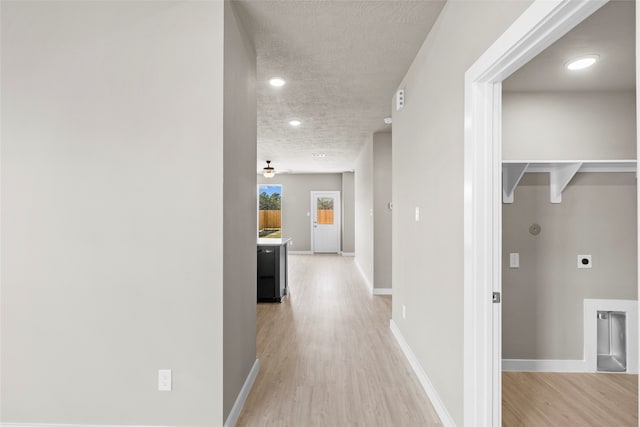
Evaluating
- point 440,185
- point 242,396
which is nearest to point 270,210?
point 242,396

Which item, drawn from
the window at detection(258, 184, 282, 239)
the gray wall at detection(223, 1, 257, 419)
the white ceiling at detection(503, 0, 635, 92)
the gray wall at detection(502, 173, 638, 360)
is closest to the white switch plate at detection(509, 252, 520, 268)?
the gray wall at detection(502, 173, 638, 360)

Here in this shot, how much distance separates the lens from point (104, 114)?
2.13 meters

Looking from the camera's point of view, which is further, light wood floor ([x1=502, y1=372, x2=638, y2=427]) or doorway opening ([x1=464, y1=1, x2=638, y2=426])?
light wood floor ([x1=502, y1=372, x2=638, y2=427])

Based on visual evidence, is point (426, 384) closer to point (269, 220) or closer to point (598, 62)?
point (598, 62)

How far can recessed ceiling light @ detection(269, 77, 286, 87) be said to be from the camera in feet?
11.8

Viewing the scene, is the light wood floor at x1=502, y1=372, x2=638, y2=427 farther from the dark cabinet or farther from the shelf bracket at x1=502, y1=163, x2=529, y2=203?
the dark cabinet

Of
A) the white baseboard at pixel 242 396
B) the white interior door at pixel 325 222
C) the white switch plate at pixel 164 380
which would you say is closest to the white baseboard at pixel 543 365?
the white baseboard at pixel 242 396

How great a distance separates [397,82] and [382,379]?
279 centimetres

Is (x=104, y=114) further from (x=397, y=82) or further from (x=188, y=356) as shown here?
(x=397, y=82)

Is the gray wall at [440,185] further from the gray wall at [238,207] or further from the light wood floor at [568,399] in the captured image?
the gray wall at [238,207]

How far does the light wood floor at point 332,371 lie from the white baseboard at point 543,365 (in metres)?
0.87

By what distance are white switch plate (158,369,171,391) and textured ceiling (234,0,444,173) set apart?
2.29 meters

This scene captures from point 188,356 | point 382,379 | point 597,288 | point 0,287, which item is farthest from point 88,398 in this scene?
point 597,288

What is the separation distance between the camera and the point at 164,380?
2.10m
